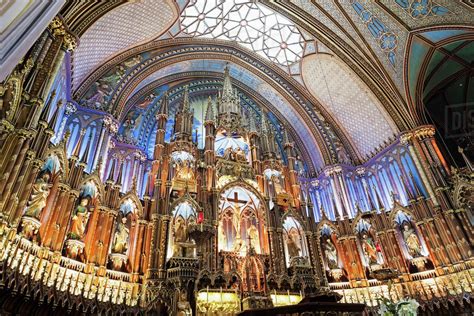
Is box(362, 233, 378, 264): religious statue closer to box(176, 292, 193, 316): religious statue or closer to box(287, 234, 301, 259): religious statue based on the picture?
box(287, 234, 301, 259): religious statue

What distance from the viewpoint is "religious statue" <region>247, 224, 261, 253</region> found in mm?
14897

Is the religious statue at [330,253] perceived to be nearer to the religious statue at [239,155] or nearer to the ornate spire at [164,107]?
the religious statue at [239,155]

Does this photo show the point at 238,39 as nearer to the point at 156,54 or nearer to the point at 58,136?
the point at 156,54

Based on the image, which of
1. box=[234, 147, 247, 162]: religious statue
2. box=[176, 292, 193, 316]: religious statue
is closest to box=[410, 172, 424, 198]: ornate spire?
box=[234, 147, 247, 162]: religious statue

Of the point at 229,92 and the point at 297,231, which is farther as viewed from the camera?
the point at 229,92

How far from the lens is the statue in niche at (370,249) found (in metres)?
15.8

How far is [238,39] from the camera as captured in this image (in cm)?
2283

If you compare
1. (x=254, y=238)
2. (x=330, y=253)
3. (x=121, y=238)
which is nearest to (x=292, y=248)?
(x=254, y=238)

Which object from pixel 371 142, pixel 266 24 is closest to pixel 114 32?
pixel 266 24

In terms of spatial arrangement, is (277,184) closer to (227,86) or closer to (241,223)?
(241,223)

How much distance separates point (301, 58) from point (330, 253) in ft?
45.6

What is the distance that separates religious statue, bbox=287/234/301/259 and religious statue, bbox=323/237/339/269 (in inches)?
83.0

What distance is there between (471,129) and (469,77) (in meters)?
3.52

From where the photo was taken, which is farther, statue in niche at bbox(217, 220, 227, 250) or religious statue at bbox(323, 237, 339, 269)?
religious statue at bbox(323, 237, 339, 269)
